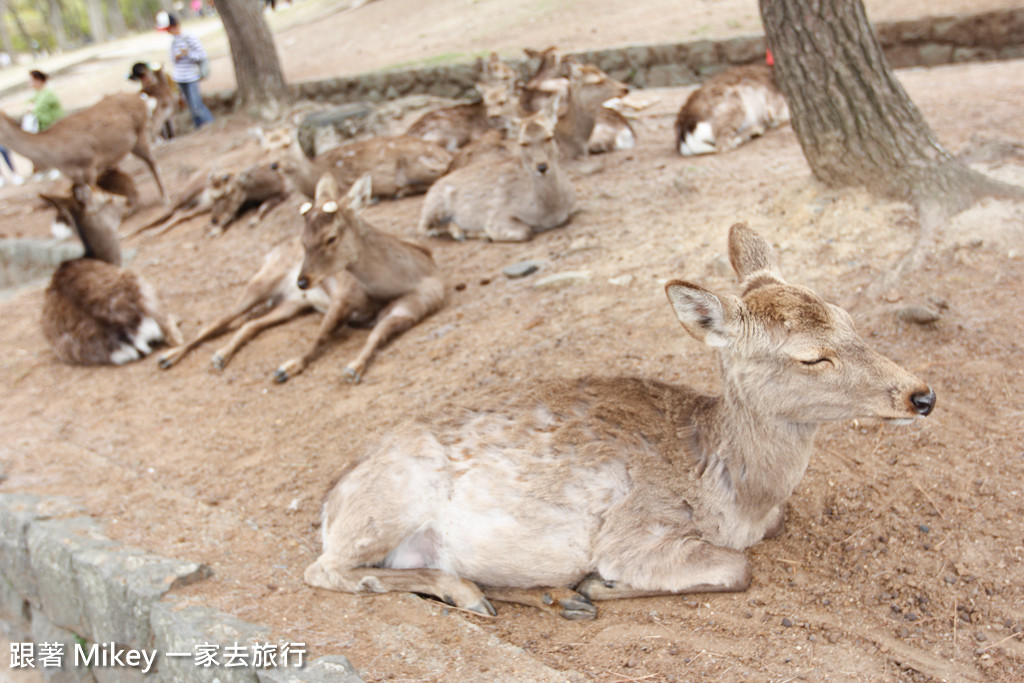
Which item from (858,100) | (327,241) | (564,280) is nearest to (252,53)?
(327,241)

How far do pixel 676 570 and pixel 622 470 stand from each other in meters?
0.46

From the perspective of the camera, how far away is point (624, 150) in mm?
9945

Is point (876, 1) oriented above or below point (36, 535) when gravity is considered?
above

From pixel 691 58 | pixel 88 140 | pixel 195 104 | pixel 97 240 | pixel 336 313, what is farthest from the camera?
pixel 195 104

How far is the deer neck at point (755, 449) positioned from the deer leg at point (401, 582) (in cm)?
113

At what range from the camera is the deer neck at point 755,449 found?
10.9ft

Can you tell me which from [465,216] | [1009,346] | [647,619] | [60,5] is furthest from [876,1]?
[60,5]

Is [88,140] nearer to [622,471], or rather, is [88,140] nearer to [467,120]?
[467,120]

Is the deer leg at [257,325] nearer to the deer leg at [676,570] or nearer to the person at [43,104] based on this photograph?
the deer leg at [676,570]

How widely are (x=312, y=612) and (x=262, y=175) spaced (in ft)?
25.9

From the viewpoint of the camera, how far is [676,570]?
10.8 feet

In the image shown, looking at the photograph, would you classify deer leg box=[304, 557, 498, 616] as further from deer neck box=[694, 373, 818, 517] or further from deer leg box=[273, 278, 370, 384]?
deer leg box=[273, 278, 370, 384]

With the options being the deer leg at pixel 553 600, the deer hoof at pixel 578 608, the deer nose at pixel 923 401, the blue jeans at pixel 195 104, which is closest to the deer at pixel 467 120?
the blue jeans at pixel 195 104

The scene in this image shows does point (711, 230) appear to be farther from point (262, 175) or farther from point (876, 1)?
point (876, 1)
